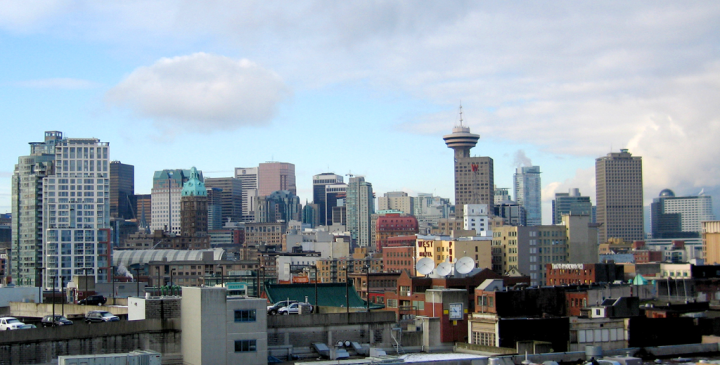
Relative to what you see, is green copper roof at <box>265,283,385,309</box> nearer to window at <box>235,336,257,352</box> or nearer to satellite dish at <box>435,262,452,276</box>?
satellite dish at <box>435,262,452,276</box>

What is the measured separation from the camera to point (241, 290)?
134 metres

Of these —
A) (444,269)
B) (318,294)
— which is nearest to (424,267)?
(444,269)

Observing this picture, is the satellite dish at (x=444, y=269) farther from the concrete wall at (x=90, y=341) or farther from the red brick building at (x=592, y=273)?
the concrete wall at (x=90, y=341)

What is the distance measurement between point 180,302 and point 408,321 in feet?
74.4

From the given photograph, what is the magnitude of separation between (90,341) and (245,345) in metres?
9.80

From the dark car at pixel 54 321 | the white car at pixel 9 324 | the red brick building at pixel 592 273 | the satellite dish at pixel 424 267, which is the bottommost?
the red brick building at pixel 592 273

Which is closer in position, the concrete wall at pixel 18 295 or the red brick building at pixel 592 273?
the concrete wall at pixel 18 295

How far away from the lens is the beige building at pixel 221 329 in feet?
194

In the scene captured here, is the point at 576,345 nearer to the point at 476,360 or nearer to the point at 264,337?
the point at 476,360

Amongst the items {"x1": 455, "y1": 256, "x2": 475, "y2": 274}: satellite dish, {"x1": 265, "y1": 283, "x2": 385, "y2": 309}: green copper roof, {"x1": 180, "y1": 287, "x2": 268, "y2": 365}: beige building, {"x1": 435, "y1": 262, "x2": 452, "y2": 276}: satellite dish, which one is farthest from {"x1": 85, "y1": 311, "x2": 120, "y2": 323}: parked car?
{"x1": 435, "y1": 262, "x2": 452, "y2": 276}: satellite dish

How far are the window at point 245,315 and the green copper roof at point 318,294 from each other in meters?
43.5

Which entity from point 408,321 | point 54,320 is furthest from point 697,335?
point 54,320

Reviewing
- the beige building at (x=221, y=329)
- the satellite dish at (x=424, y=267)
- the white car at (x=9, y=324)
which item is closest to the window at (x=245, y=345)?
the beige building at (x=221, y=329)

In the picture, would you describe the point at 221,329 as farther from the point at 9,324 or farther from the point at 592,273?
the point at 592,273
